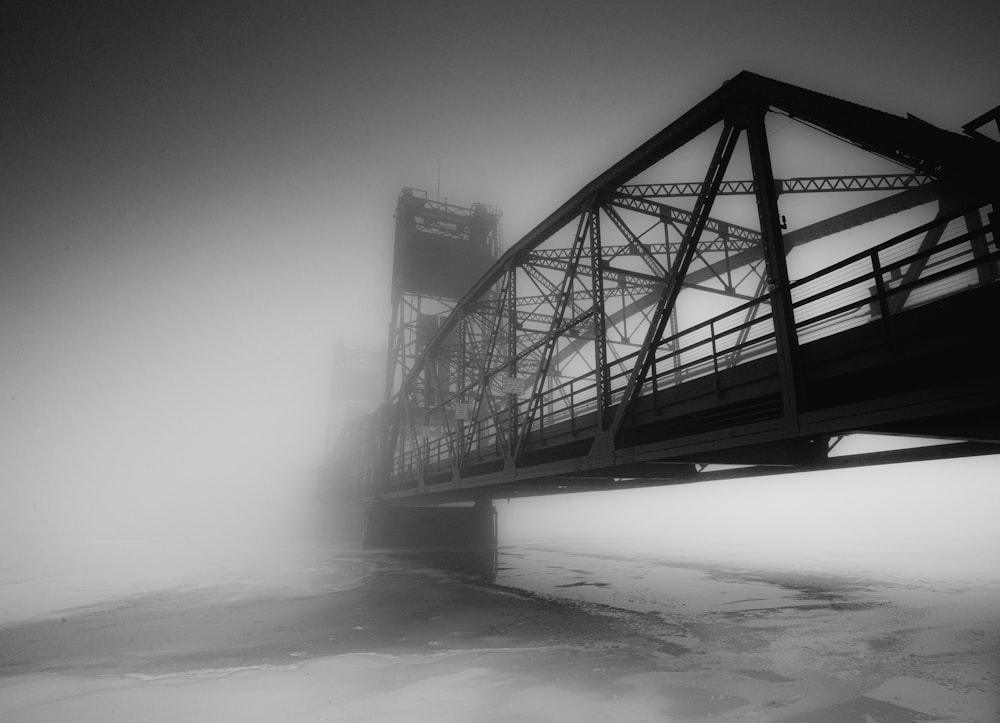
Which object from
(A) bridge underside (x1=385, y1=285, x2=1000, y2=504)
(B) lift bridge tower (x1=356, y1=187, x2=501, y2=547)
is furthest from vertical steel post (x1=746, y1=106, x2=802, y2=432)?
(B) lift bridge tower (x1=356, y1=187, x2=501, y2=547)

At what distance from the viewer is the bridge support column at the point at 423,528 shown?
1125 inches

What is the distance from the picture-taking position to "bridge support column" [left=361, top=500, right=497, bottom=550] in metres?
28.6

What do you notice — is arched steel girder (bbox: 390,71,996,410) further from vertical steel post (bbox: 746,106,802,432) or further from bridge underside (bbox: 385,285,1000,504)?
bridge underside (bbox: 385,285,1000,504)

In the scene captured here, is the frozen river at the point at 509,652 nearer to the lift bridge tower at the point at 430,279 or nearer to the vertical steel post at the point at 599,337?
the vertical steel post at the point at 599,337

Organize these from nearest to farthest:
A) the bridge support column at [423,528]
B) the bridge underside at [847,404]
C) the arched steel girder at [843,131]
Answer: the bridge underside at [847,404]
the arched steel girder at [843,131]
the bridge support column at [423,528]

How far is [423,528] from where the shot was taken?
28.9 m

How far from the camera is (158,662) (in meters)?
7.44

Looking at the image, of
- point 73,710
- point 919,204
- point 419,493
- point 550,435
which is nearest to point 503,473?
point 550,435

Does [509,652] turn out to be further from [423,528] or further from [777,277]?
[423,528]

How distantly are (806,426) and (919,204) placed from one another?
26.0 ft

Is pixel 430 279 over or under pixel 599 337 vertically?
over

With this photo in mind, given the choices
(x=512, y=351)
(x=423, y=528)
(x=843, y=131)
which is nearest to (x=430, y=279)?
(x=423, y=528)

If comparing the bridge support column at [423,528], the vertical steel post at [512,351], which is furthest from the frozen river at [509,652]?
the bridge support column at [423,528]

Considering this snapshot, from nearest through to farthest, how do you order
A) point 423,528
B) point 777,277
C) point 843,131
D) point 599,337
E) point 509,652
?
point 777,277
point 843,131
point 509,652
point 599,337
point 423,528
